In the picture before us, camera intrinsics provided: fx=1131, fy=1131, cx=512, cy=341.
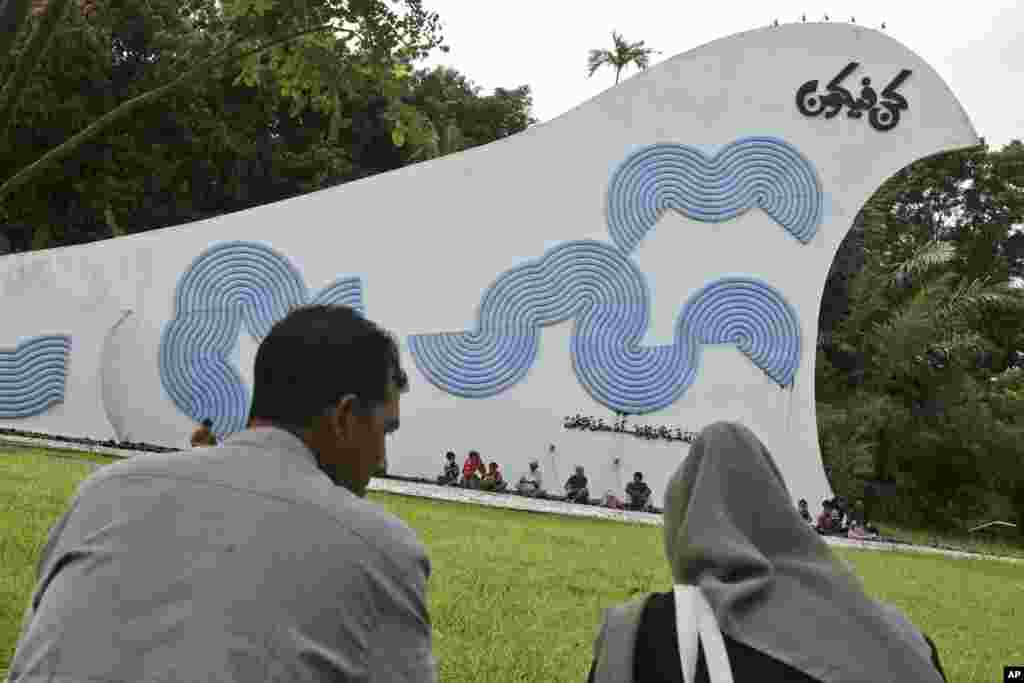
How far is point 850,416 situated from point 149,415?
1047cm

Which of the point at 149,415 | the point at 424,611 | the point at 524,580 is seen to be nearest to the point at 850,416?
the point at 149,415

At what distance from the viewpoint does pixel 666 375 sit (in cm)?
1378

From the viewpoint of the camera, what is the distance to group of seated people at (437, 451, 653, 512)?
517 inches

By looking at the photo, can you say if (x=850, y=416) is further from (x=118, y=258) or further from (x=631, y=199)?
(x=118, y=258)

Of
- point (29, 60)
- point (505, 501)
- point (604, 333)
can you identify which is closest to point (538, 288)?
point (604, 333)

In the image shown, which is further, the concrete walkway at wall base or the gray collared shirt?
the concrete walkway at wall base

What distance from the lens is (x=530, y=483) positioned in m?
13.4

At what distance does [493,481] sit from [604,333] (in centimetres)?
229

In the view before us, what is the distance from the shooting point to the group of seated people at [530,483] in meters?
13.1

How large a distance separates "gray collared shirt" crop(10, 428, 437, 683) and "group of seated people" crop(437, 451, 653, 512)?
37.7 feet

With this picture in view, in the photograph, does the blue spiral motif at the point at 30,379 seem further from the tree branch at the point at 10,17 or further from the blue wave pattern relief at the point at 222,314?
the tree branch at the point at 10,17

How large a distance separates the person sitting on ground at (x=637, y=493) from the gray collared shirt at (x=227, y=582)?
11.7 metres

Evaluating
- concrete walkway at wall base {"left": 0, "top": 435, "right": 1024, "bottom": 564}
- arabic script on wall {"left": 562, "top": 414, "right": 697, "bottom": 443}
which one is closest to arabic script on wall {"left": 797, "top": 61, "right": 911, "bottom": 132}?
arabic script on wall {"left": 562, "top": 414, "right": 697, "bottom": 443}

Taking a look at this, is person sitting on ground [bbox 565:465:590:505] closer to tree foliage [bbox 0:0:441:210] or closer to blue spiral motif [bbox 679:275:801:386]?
blue spiral motif [bbox 679:275:801:386]
